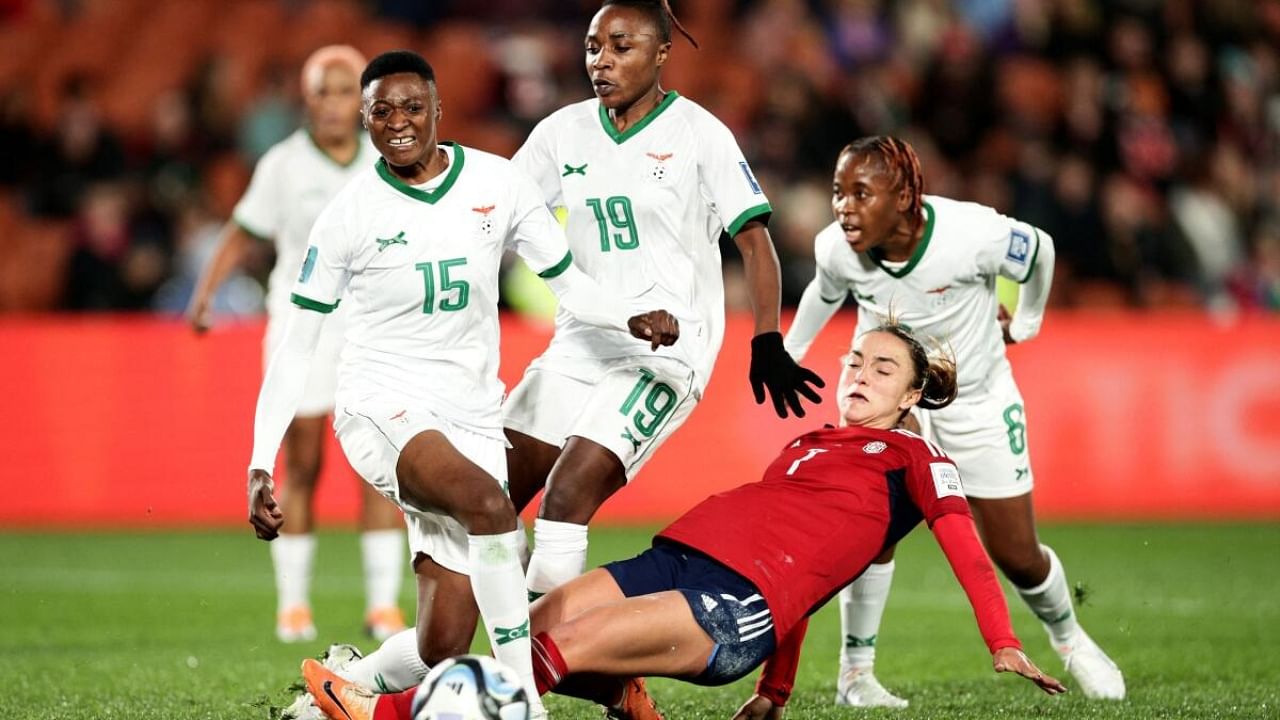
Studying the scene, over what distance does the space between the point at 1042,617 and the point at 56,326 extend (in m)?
8.25

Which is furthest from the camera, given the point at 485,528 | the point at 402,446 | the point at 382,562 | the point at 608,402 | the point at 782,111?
the point at 782,111

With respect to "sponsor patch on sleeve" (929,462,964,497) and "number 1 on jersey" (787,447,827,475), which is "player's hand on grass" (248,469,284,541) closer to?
"number 1 on jersey" (787,447,827,475)

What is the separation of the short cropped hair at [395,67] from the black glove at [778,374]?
1.31m

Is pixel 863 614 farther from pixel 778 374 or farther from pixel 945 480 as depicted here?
pixel 945 480

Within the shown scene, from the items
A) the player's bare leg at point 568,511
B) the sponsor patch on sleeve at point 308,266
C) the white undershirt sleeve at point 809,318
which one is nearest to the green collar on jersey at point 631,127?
the white undershirt sleeve at point 809,318

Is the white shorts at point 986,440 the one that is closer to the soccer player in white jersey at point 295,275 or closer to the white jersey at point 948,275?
the white jersey at point 948,275

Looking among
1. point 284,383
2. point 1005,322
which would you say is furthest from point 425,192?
point 1005,322

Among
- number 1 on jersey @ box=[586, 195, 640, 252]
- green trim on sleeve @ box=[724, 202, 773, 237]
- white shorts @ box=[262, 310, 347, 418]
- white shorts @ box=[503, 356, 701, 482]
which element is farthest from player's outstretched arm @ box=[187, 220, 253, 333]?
green trim on sleeve @ box=[724, 202, 773, 237]

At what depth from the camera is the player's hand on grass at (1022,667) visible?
4.50 metres

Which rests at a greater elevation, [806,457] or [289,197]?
[289,197]

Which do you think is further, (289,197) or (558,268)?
(289,197)

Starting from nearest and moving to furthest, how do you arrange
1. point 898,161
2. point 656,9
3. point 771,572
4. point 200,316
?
point 771,572
point 656,9
point 898,161
point 200,316

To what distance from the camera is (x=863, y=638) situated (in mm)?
6344

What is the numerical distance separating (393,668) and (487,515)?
669 mm
